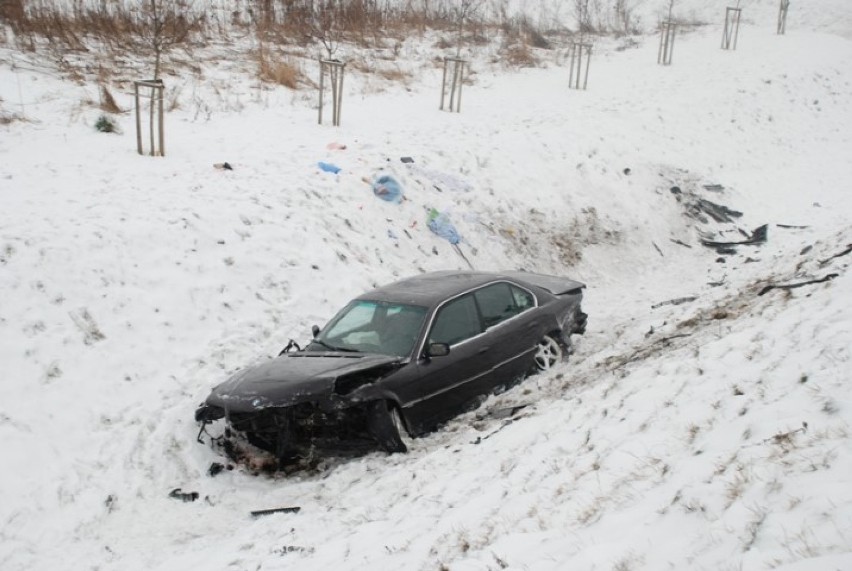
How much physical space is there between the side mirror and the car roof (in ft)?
2.11

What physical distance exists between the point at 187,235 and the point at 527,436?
5.78 metres

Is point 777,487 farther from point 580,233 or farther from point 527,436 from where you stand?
point 580,233

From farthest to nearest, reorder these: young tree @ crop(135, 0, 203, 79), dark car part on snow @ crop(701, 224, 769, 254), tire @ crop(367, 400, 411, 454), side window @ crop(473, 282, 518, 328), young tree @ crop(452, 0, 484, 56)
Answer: young tree @ crop(452, 0, 484, 56)
young tree @ crop(135, 0, 203, 79)
dark car part on snow @ crop(701, 224, 769, 254)
side window @ crop(473, 282, 518, 328)
tire @ crop(367, 400, 411, 454)

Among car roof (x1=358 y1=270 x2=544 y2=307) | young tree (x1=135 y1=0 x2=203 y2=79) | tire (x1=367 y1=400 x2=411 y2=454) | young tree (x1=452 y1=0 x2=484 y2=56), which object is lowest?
tire (x1=367 y1=400 x2=411 y2=454)

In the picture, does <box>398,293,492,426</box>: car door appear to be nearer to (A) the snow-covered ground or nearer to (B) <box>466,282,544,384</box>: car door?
(B) <box>466,282,544,384</box>: car door

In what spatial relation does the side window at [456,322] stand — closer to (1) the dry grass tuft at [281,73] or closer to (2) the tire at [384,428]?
(2) the tire at [384,428]

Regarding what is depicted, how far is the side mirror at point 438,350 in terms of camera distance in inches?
270

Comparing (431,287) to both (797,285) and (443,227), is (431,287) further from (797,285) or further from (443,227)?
(443,227)

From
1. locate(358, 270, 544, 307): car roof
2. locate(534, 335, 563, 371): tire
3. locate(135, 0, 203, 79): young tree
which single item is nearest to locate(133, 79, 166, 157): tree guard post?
locate(135, 0, 203, 79): young tree

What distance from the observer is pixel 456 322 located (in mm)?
7480

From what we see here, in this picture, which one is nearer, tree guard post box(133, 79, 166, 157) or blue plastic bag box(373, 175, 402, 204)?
tree guard post box(133, 79, 166, 157)

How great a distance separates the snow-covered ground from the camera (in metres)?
4.13

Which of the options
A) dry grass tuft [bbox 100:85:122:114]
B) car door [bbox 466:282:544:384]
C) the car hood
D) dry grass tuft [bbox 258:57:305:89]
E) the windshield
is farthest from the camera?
dry grass tuft [bbox 258:57:305:89]

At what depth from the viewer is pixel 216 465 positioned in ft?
22.1
